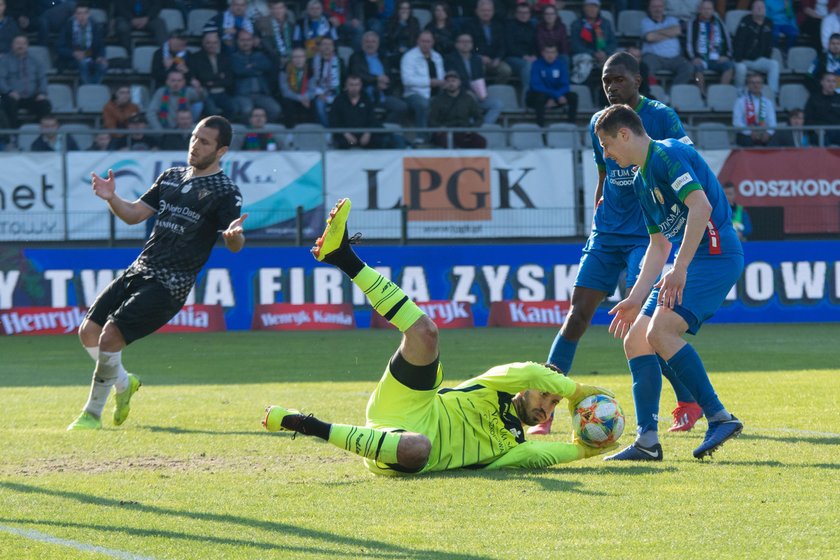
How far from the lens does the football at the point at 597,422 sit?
24.4 feet

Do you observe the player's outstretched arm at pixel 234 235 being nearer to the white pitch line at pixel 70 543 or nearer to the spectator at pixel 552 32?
the white pitch line at pixel 70 543

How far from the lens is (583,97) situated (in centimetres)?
2462

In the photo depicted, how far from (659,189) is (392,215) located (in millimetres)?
13709

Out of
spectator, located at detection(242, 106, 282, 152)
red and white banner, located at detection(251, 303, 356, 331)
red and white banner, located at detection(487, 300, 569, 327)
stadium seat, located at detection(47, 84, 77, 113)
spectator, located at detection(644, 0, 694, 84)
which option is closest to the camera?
red and white banner, located at detection(251, 303, 356, 331)

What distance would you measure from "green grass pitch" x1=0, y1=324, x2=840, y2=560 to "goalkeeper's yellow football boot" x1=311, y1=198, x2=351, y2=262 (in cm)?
126

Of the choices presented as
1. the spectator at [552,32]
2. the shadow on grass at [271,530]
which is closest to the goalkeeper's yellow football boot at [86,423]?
the shadow on grass at [271,530]

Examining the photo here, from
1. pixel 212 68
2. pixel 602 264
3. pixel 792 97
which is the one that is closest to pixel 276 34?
pixel 212 68

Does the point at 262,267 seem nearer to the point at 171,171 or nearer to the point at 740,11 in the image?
the point at 171,171

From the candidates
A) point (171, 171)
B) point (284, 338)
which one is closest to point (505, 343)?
point (284, 338)

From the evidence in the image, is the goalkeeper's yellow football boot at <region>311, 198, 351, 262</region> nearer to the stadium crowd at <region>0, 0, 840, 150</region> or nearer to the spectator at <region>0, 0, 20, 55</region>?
the stadium crowd at <region>0, 0, 840, 150</region>

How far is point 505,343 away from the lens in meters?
17.2

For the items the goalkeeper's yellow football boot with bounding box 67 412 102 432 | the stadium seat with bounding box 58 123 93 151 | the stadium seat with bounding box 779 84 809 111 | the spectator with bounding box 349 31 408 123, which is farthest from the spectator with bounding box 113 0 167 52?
the goalkeeper's yellow football boot with bounding box 67 412 102 432

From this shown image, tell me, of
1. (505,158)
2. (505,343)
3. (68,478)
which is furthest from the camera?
(505,158)

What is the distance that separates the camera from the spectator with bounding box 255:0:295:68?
2342 centimetres
